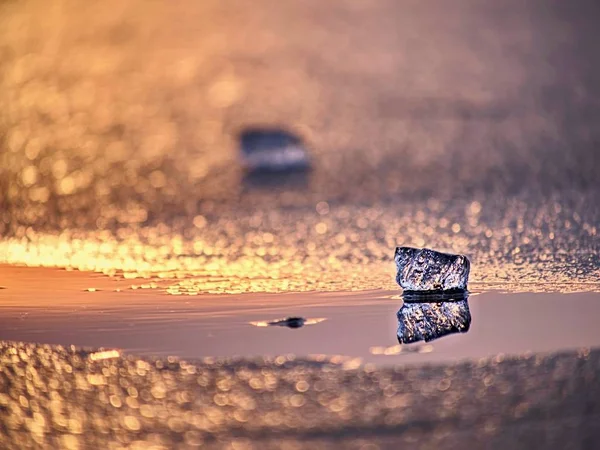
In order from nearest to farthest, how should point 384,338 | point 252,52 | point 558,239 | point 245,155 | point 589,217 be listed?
point 384,338 → point 558,239 → point 589,217 → point 245,155 → point 252,52

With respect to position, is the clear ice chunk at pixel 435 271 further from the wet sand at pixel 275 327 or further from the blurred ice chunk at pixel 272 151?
the blurred ice chunk at pixel 272 151

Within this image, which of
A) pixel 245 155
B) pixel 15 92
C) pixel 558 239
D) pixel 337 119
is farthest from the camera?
pixel 15 92

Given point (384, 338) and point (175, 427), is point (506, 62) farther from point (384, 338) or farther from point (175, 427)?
point (175, 427)

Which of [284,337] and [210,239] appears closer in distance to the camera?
[284,337]

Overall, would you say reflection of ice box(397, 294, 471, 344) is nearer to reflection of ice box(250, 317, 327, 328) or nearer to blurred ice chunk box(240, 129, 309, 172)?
reflection of ice box(250, 317, 327, 328)

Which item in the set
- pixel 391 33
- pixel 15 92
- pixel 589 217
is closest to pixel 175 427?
pixel 589 217

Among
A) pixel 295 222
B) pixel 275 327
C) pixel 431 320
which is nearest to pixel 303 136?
pixel 295 222

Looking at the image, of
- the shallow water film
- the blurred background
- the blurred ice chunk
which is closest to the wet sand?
the shallow water film
